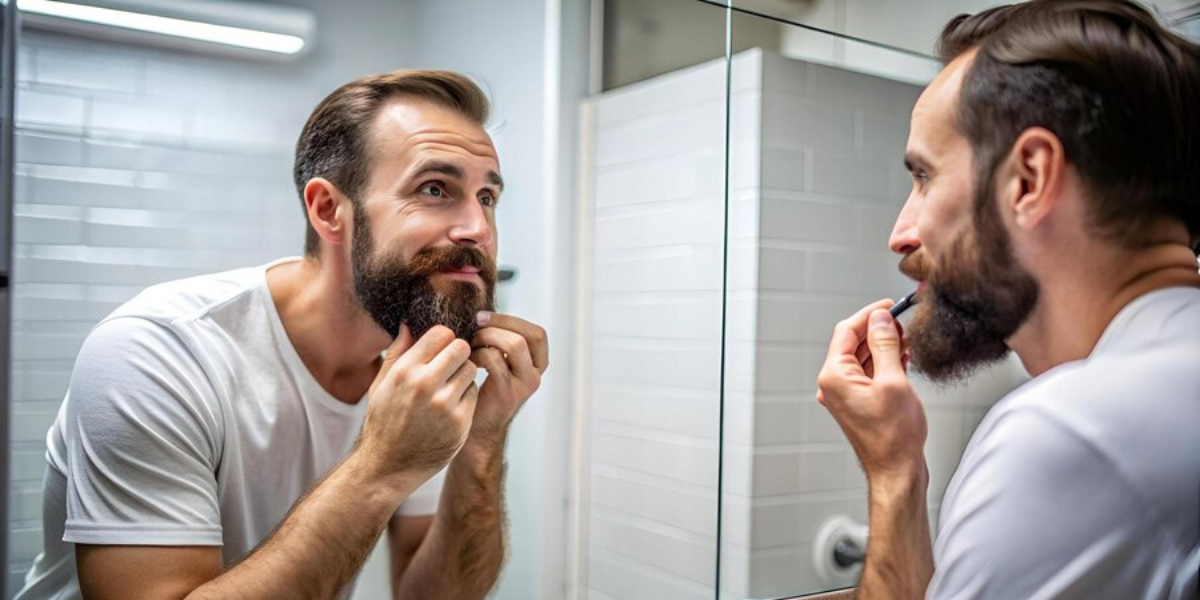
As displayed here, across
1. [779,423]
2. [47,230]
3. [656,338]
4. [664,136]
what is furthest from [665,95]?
[47,230]

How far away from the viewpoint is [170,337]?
2.78 ft

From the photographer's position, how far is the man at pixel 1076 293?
2.17 feet

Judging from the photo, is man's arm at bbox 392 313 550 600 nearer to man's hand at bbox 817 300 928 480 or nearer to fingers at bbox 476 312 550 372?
fingers at bbox 476 312 550 372

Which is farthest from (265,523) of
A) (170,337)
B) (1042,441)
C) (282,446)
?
(1042,441)

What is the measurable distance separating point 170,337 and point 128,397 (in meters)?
0.06

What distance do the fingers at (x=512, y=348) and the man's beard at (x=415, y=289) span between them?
0.7 inches

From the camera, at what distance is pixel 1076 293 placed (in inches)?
27.5

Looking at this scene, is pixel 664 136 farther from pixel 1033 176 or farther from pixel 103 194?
pixel 103 194

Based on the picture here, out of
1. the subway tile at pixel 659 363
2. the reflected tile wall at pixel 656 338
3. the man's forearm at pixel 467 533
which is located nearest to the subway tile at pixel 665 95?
the reflected tile wall at pixel 656 338

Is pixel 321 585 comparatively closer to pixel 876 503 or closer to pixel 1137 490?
pixel 876 503

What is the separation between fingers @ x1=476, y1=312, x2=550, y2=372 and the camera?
95cm

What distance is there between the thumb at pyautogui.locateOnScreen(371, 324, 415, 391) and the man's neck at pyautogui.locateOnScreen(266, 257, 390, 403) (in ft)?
0.05

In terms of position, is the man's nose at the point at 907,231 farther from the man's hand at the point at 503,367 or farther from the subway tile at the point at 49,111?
the subway tile at the point at 49,111

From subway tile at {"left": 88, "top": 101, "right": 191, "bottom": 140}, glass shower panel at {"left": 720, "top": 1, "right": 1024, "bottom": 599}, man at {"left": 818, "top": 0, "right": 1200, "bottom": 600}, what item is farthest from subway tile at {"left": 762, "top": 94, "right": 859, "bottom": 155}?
subway tile at {"left": 88, "top": 101, "right": 191, "bottom": 140}
